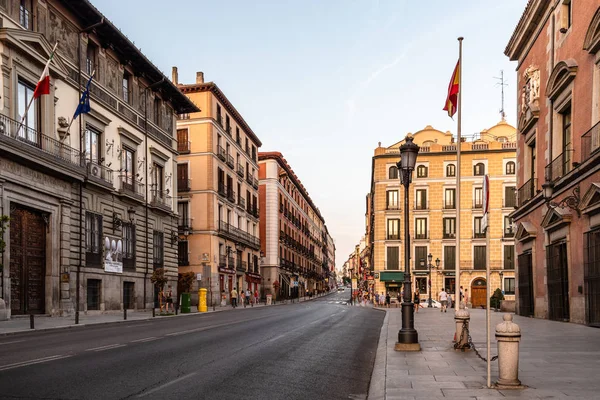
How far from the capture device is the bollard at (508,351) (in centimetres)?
717

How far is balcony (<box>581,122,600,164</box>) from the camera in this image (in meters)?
17.7

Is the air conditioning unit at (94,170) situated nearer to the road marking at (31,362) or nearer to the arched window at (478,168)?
the road marking at (31,362)

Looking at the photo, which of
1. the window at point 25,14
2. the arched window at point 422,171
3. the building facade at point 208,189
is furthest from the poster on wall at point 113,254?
the arched window at point 422,171

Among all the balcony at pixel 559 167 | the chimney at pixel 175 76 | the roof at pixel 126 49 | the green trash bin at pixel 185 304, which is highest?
the chimney at pixel 175 76

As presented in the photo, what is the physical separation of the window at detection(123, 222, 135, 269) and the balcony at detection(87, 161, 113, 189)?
10.1ft

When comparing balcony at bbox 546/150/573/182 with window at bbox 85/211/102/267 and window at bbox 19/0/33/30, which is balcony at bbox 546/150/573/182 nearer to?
window at bbox 85/211/102/267

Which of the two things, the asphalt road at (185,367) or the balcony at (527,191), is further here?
the balcony at (527,191)

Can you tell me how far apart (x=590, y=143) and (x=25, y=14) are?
21.7 metres

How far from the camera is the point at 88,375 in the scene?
8.45 m

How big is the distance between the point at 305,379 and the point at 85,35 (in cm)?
2540

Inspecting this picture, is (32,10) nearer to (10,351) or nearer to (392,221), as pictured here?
(10,351)

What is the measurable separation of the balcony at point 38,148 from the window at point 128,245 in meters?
6.22

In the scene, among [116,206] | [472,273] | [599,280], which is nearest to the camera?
[599,280]

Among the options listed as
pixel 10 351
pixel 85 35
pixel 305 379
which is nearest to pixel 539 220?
Result: pixel 305 379
